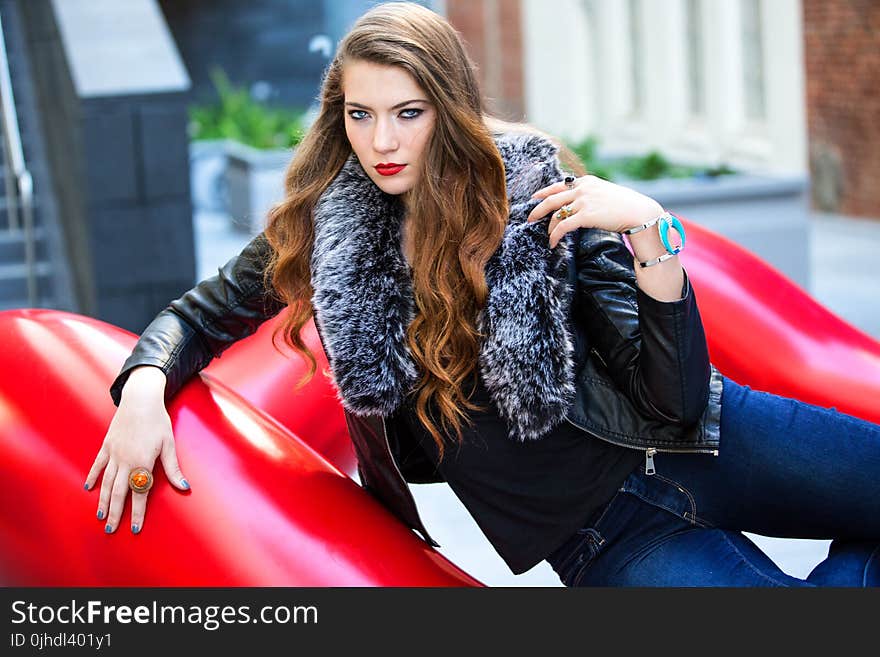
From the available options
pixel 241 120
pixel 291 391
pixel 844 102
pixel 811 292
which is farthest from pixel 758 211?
pixel 241 120

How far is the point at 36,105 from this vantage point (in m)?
6.30

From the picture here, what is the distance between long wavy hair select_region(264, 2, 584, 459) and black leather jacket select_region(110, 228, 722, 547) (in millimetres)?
149

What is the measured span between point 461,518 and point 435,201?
2348mm

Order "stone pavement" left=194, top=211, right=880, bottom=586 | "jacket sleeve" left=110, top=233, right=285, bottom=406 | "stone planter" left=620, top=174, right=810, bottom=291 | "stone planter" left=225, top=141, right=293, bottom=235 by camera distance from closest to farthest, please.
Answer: "jacket sleeve" left=110, top=233, right=285, bottom=406 → "stone pavement" left=194, top=211, right=880, bottom=586 → "stone planter" left=620, top=174, right=810, bottom=291 → "stone planter" left=225, top=141, right=293, bottom=235

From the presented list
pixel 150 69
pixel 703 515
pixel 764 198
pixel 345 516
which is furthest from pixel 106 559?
pixel 764 198

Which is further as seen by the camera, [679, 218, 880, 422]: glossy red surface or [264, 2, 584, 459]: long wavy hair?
[679, 218, 880, 422]: glossy red surface

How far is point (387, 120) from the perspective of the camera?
2.08 metres

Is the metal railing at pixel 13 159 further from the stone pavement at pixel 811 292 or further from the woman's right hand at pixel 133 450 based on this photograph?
the woman's right hand at pixel 133 450

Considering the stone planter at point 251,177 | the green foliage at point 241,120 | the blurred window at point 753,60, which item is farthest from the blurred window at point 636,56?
the stone planter at point 251,177

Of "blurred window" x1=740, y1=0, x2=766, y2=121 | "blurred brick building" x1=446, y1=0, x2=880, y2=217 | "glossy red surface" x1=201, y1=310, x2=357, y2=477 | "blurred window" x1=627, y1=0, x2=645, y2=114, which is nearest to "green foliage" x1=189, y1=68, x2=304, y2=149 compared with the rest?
"blurred brick building" x1=446, y1=0, x2=880, y2=217

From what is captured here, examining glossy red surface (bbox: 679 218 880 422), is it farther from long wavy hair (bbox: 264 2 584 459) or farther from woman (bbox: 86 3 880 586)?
long wavy hair (bbox: 264 2 584 459)

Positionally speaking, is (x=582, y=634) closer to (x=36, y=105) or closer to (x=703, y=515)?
(x=703, y=515)

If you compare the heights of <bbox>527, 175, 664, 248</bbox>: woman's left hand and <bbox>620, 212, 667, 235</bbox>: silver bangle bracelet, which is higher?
<bbox>527, 175, 664, 248</bbox>: woman's left hand

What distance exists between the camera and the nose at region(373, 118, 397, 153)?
81.5 inches
